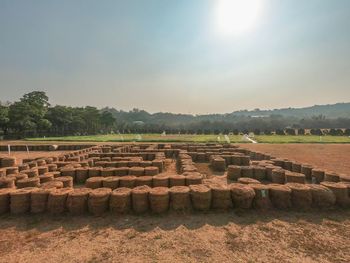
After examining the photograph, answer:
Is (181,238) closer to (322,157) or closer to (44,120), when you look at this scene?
(322,157)

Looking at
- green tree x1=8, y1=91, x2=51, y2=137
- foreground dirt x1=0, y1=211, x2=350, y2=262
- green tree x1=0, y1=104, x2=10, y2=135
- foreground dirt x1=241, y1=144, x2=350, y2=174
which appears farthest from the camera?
green tree x1=8, y1=91, x2=51, y2=137

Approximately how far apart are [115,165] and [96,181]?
467cm

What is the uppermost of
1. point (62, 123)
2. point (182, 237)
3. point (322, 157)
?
point (62, 123)

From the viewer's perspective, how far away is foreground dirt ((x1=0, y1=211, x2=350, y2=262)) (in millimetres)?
4570

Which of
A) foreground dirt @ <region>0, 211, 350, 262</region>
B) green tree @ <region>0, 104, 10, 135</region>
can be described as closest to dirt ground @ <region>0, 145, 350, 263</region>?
foreground dirt @ <region>0, 211, 350, 262</region>

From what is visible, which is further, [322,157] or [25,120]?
[25,120]

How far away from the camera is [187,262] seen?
432 cm

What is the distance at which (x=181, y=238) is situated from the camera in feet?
17.2

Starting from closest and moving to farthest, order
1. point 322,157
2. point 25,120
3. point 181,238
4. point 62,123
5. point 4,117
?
1. point 181,238
2. point 322,157
3. point 4,117
4. point 25,120
5. point 62,123

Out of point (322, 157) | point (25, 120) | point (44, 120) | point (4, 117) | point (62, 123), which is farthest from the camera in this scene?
point (62, 123)

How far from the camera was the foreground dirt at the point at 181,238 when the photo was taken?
4570 mm

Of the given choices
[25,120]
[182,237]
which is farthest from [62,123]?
[182,237]

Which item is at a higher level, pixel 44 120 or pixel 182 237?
pixel 44 120

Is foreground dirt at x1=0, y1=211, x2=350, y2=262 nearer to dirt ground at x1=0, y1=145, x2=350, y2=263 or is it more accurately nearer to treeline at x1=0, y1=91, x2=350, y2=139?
dirt ground at x1=0, y1=145, x2=350, y2=263
